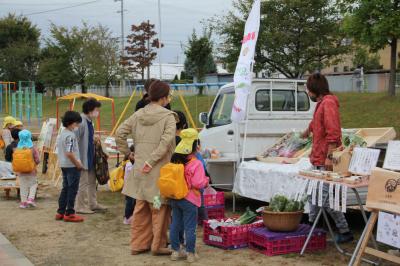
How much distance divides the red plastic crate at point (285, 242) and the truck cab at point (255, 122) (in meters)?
2.31

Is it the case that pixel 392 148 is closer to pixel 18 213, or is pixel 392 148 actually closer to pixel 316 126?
pixel 316 126

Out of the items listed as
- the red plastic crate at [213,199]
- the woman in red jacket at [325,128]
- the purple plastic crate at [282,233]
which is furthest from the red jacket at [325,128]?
the red plastic crate at [213,199]

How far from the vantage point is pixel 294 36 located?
26.0m

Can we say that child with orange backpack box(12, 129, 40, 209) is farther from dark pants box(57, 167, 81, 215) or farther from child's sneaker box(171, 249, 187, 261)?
child's sneaker box(171, 249, 187, 261)

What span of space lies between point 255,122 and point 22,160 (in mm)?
3867

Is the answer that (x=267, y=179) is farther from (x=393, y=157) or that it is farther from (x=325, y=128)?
(x=393, y=157)

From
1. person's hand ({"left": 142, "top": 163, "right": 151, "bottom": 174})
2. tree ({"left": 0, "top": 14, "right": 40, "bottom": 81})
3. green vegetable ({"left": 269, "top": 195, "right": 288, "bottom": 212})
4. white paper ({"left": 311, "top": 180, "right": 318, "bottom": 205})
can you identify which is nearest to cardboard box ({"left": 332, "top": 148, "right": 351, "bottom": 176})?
white paper ({"left": 311, "top": 180, "right": 318, "bottom": 205})

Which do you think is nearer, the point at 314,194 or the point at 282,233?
the point at 314,194

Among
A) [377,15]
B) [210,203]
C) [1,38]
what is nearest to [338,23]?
[377,15]

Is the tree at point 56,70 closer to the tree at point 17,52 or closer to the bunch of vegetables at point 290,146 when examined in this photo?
the tree at point 17,52

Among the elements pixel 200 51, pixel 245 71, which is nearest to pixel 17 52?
pixel 200 51

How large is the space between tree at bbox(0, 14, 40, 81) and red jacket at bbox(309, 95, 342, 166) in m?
47.4

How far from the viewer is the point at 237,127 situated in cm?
844

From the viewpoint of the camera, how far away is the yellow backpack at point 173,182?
215 inches
